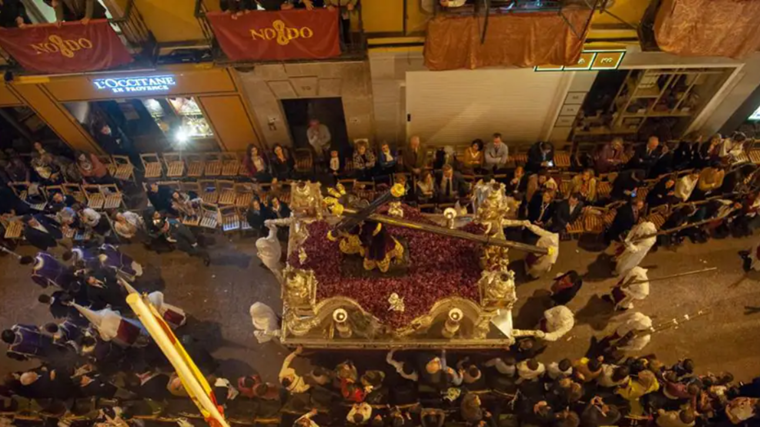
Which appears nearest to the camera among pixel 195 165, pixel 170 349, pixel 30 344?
pixel 170 349

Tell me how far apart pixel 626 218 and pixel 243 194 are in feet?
35.6

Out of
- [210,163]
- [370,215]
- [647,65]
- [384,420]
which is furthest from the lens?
[210,163]

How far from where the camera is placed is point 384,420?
12336 mm

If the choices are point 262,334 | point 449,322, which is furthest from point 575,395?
point 262,334

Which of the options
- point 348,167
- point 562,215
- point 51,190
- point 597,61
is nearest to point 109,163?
point 51,190

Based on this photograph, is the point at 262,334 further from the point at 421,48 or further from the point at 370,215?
the point at 421,48

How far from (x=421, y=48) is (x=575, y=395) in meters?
8.64

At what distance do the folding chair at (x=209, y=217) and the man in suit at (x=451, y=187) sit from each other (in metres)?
6.50

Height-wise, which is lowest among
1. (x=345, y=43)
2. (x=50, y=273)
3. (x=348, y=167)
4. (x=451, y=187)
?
(x=50, y=273)

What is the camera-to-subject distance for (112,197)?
16.4 metres

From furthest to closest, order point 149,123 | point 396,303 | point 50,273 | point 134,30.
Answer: point 149,123
point 50,273
point 134,30
point 396,303

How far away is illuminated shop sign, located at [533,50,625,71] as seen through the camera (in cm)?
1283

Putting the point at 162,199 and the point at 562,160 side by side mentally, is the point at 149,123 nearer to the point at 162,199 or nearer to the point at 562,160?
the point at 162,199

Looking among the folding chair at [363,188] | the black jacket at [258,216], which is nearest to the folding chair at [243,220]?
the black jacket at [258,216]
